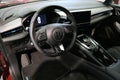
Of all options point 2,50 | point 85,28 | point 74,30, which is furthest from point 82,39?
point 2,50

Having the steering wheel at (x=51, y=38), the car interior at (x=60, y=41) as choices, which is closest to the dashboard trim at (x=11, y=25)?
the car interior at (x=60, y=41)

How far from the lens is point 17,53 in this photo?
7.21 feet

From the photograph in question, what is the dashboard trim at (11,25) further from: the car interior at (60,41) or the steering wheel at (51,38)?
the steering wheel at (51,38)

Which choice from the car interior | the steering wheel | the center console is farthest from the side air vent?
the center console

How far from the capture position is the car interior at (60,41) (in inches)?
74.9

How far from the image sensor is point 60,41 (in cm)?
190

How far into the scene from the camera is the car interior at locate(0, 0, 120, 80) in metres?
1.90

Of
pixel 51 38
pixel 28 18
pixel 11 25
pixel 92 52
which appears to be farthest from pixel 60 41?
pixel 92 52

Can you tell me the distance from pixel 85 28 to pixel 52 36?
42.6 inches

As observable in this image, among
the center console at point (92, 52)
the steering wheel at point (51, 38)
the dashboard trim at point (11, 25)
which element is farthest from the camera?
the center console at point (92, 52)

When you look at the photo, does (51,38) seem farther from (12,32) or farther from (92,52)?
(92,52)

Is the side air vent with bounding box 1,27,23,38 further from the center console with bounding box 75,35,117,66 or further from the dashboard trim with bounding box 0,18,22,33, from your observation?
the center console with bounding box 75,35,117,66

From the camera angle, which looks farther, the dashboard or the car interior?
the dashboard

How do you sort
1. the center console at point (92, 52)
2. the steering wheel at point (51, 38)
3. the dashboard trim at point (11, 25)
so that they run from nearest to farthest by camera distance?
the steering wheel at point (51, 38), the dashboard trim at point (11, 25), the center console at point (92, 52)
